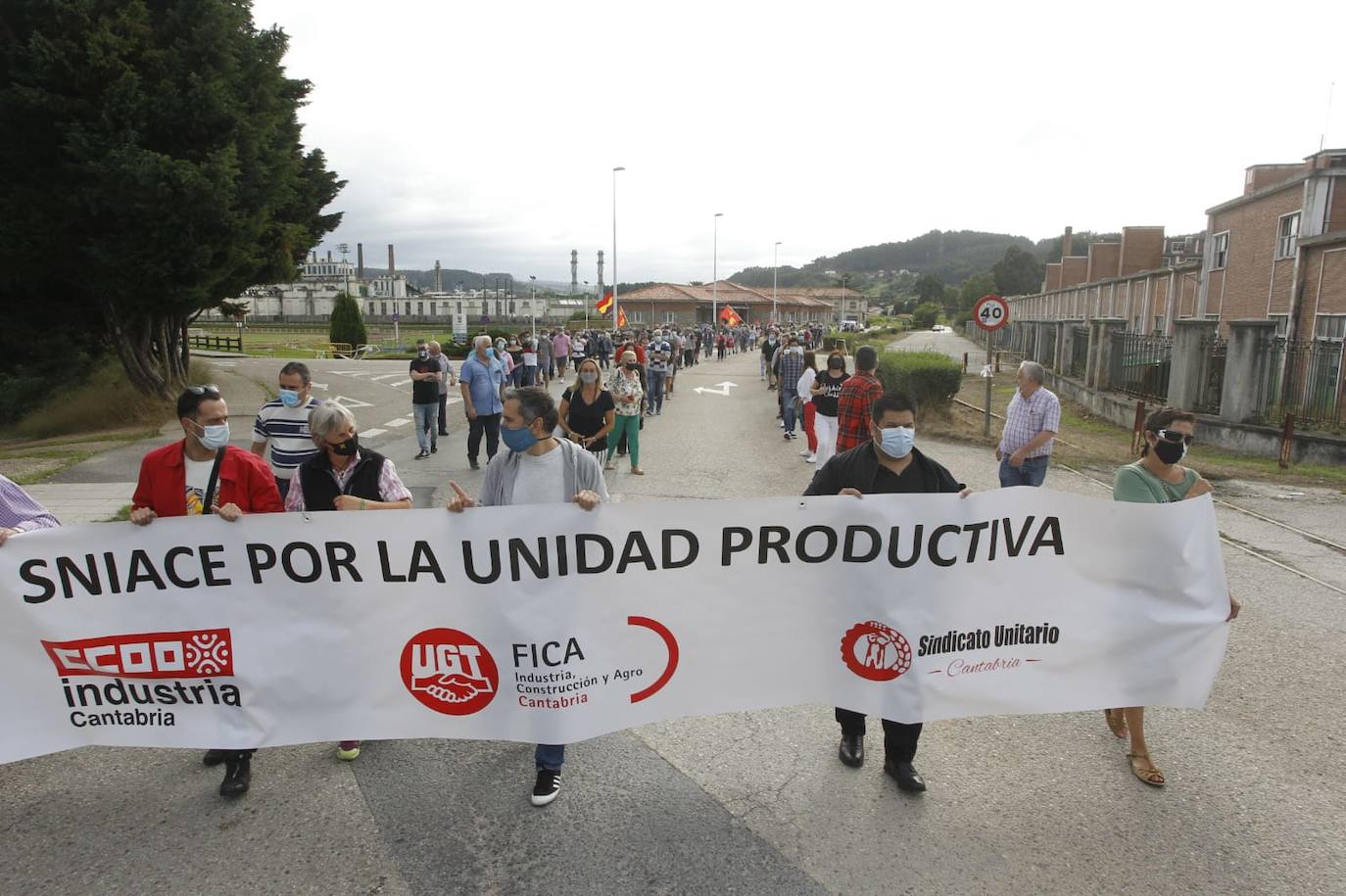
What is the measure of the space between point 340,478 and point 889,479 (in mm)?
2696

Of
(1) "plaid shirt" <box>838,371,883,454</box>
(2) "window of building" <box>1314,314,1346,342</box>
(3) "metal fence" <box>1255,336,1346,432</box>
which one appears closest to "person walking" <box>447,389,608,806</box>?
(1) "plaid shirt" <box>838,371,883,454</box>

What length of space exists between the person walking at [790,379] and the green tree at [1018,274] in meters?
106

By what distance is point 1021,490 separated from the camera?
391 centimetres

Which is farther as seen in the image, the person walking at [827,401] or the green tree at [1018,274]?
the green tree at [1018,274]

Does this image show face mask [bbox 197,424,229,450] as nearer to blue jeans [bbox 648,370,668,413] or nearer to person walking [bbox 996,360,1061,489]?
person walking [bbox 996,360,1061,489]

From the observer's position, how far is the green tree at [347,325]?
4538 centimetres

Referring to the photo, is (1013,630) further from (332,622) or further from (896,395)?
(332,622)

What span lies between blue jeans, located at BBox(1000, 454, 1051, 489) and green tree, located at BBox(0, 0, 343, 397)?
1396cm

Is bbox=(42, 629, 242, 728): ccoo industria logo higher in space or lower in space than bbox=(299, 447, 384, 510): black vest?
lower

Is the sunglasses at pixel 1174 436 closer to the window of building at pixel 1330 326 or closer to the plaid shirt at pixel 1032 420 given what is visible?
the plaid shirt at pixel 1032 420

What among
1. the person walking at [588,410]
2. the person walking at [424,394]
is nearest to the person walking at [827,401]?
the person walking at [588,410]

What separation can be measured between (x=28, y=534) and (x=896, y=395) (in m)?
3.99

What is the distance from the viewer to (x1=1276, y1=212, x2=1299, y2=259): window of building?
22891 millimetres

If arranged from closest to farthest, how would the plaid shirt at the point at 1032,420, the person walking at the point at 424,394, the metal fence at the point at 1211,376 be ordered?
the plaid shirt at the point at 1032,420
the person walking at the point at 424,394
the metal fence at the point at 1211,376
